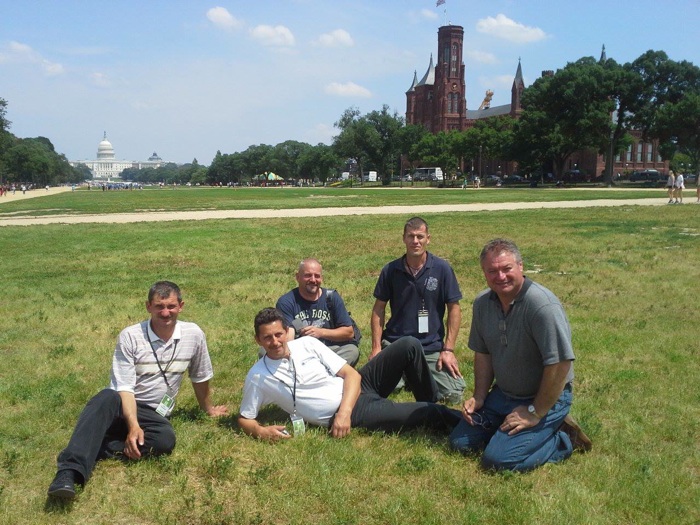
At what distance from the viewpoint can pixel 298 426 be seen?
4680mm

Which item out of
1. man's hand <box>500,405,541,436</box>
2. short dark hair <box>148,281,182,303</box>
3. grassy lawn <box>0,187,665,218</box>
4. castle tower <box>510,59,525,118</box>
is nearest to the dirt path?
grassy lawn <box>0,187,665,218</box>

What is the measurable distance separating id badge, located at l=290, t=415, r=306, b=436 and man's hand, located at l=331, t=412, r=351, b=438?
209 millimetres

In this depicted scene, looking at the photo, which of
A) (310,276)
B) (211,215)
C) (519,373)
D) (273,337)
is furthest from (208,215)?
(519,373)

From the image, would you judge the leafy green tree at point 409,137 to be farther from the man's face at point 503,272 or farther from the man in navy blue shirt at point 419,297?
the man's face at point 503,272

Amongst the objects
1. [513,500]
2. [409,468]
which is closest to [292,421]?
[409,468]

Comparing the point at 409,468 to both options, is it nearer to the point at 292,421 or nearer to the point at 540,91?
the point at 292,421

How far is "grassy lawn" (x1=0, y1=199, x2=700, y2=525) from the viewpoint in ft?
12.1

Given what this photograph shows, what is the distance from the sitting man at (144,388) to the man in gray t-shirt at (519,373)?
195 centimetres

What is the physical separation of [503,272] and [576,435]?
1.22m

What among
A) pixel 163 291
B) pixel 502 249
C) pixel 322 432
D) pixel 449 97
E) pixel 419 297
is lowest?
pixel 322 432

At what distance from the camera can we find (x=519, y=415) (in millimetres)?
4203

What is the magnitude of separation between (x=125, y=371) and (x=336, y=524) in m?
1.88

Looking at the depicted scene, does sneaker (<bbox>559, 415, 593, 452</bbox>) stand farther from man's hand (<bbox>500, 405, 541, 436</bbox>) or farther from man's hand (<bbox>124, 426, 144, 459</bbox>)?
man's hand (<bbox>124, 426, 144, 459</bbox>)

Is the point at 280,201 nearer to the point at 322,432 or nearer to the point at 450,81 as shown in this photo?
the point at 322,432
